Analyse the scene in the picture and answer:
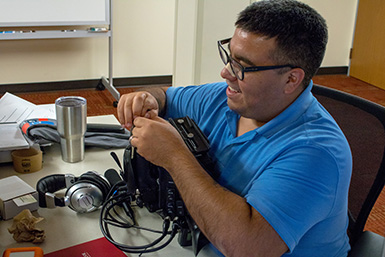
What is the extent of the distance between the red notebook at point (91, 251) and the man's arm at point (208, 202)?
0.20m

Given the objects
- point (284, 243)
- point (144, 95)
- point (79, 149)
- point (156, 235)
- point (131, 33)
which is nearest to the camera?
point (284, 243)

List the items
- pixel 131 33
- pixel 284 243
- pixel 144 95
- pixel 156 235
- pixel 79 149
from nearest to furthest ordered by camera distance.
Result: pixel 284 243, pixel 156 235, pixel 144 95, pixel 79 149, pixel 131 33

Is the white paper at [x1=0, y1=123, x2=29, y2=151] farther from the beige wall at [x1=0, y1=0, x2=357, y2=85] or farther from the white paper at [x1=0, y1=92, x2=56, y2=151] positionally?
the beige wall at [x1=0, y1=0, x2=357, y2=85]

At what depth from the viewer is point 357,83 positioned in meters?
4.79

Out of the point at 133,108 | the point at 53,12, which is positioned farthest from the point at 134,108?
the point at 53,12

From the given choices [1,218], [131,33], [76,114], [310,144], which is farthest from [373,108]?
[131,33]

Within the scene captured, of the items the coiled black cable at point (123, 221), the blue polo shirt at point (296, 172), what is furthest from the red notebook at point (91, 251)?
the blue polo shirt at point (296, 172)

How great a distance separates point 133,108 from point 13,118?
584 millimetres

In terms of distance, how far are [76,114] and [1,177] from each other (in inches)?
11.0

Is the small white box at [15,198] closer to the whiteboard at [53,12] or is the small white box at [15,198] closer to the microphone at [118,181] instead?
the microphone at [118,181]

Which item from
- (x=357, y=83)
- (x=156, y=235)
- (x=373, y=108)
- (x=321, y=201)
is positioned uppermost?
(x=373, y=108)

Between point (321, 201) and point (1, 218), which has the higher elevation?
point (321, 201)

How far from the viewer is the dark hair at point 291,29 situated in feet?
3.32

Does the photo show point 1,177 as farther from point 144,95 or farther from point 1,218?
point 144,95
